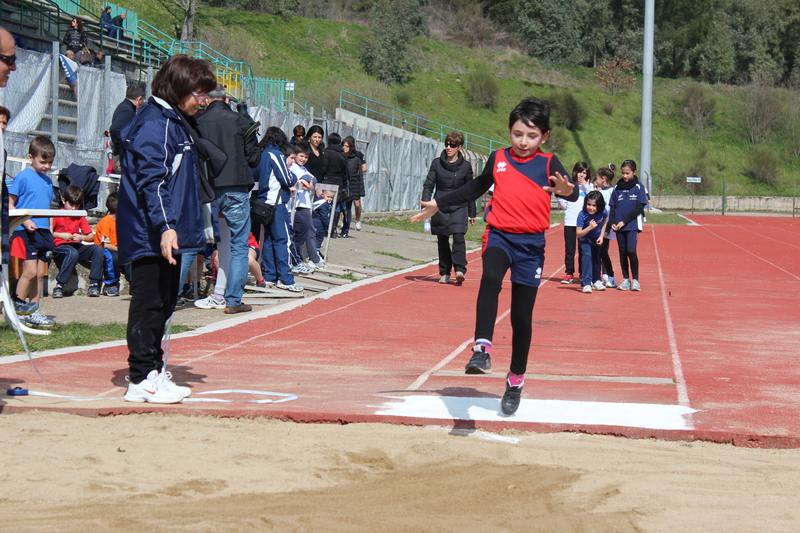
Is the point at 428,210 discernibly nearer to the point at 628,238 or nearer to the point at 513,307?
the point at 513,307

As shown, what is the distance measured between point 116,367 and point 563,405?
11.3 ft

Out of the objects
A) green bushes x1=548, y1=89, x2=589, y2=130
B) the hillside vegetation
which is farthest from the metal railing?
green bushes x1=548, y1=89, x2=589, y2=130

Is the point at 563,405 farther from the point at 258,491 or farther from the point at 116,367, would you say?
the point at 116,367

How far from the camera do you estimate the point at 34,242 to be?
8.39 meters

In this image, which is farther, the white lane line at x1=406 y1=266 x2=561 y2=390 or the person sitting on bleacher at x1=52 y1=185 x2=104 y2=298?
the person sitting on bleacher at x1=52 y1=185 x2=104 y2=298

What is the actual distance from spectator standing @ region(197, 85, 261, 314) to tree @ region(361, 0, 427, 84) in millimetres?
52714

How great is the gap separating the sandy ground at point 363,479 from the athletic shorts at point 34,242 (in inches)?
144

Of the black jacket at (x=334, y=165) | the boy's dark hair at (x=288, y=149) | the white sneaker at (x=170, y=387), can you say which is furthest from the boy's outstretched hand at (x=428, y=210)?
A: the black jacket at (x=334, y=165)

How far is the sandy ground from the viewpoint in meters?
3.46

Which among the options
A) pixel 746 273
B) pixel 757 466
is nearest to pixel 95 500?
pixel 757 466

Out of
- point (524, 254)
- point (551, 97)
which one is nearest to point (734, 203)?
point (551, 97)

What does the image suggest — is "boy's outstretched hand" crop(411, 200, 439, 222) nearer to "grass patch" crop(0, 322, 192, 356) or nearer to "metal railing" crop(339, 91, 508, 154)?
"grass patch" crop(0, 322, 192, 356)

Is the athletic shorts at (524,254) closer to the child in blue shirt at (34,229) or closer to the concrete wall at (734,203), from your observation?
the child in blue shirt at (34,229)

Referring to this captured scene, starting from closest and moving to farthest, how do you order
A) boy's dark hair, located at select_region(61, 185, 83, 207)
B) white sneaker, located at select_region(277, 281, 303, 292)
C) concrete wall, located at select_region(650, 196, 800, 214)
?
boy's dark hair, located at select_region(61, 185, 83, 207) < white sneaker, located at select_region(277, 281, 303, 292) < concrete wall, located at select_region(650, 196, 800, 214)
